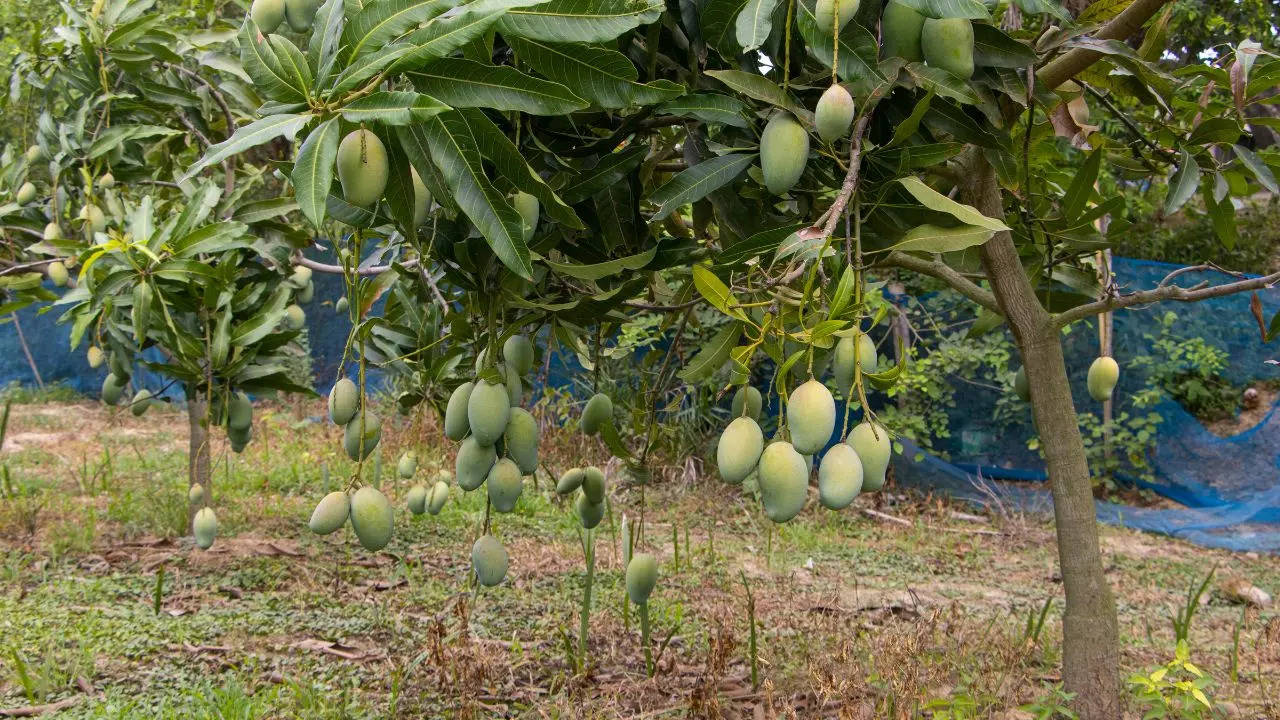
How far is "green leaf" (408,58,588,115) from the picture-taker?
81cm

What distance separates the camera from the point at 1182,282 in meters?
4.96

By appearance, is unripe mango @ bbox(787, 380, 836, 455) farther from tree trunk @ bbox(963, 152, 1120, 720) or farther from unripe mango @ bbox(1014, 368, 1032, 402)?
unripe mango @ bbox(1014, 368, 1032, 402)

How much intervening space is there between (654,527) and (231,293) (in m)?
2.42

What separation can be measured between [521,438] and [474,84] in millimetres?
532

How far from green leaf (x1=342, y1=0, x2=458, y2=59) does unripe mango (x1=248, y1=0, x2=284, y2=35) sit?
361mm

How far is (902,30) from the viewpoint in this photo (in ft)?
3.21

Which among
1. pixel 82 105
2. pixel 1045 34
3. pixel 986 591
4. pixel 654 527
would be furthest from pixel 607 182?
pixel 654 527

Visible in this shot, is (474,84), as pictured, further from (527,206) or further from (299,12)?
(299,12)

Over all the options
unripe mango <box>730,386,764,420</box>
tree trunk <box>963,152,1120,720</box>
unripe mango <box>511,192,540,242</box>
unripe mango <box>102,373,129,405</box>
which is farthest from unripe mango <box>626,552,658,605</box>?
unripe mango <box>102,373,129,405</box>

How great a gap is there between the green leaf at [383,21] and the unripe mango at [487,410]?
47 cm

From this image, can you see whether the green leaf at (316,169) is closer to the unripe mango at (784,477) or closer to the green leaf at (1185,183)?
the unripe mango at (784,477)

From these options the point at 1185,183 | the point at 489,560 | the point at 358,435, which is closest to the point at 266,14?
the point at 358,435

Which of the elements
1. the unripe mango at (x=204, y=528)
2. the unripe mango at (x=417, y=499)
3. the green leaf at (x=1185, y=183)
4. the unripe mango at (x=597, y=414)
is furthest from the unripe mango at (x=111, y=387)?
the green leaf at (x=1185, y=183)

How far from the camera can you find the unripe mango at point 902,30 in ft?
3.21
